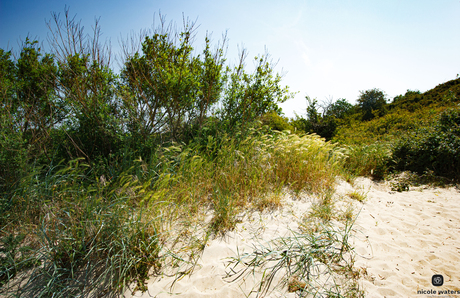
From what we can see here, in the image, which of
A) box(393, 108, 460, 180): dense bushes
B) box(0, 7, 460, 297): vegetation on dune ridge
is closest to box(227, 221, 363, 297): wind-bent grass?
box(0, 7, 460, 297): vegetation on dune ridge

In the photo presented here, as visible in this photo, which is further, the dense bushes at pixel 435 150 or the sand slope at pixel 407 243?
the dense bushes at pixel 435 150

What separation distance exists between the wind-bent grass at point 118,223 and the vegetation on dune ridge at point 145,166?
2cm

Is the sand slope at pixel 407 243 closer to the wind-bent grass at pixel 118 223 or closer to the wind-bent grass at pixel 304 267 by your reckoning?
the wind-bent grass at pixel 304 267

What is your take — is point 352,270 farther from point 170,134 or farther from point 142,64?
point 142,64

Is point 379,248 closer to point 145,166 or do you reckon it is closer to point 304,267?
point 304,267

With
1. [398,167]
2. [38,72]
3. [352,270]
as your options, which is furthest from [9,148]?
[398,167]

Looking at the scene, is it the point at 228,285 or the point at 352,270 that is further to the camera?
the point at 352,270

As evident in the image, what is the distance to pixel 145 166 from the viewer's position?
3.15 metres

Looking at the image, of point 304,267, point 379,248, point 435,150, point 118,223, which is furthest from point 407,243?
point 435,150

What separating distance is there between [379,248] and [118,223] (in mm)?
2899

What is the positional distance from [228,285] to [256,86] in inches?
189

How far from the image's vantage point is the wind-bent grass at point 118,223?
1.88 metres

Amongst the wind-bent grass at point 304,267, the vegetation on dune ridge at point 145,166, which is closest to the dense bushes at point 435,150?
the vegetation on dune ridge at point 145,166

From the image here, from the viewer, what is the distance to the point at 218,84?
206 inches
